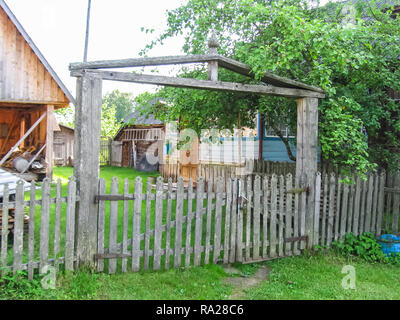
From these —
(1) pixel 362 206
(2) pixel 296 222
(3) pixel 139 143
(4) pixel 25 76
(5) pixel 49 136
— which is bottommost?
(2) pixel 296 222

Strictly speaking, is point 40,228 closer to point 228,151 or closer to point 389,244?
point 389,244

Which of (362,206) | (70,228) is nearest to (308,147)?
(362,206)

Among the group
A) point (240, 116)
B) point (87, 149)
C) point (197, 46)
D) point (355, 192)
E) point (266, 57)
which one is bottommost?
point (355, 192)

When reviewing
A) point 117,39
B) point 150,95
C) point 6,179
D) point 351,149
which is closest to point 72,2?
point 117,39

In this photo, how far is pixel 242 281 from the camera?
17.1ft

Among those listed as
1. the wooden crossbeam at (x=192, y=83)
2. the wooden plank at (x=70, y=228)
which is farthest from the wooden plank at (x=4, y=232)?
the wooden crossbeam at (x=192, y=83)

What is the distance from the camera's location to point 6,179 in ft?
20.3

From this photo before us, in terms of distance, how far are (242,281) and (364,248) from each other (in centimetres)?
271

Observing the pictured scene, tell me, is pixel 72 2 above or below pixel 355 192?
above

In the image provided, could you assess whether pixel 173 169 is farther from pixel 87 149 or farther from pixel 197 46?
pixel 87 149

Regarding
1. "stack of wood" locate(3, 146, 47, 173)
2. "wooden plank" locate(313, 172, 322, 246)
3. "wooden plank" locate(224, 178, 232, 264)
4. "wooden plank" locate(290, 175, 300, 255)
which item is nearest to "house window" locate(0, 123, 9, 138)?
"stack of wood" locate(3, 146, 47, 173)

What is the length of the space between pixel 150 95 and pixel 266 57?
12.6 ft

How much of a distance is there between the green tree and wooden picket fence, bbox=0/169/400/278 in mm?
1047

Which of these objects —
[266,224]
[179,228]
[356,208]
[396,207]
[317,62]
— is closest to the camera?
[179,228]
